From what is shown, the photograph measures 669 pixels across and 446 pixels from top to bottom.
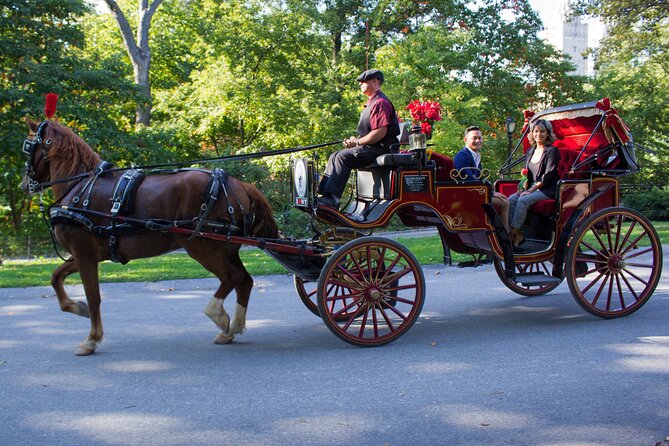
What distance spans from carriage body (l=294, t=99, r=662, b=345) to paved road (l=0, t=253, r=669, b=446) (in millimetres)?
432

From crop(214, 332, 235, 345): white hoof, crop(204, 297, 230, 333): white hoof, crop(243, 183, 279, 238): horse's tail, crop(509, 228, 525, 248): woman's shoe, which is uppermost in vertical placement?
crop(243, 183, 279, 238): horse's tail

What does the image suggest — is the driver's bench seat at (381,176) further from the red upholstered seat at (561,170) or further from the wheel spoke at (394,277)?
the red upholstered seat at (561,170)

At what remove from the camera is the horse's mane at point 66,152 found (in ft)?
20.3

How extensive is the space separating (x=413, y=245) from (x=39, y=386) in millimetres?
9871

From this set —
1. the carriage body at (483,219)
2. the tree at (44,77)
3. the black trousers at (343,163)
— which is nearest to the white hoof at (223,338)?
the carriage body at (483,219)

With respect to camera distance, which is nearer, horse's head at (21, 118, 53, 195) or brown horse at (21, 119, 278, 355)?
brown horse at (21, 119, 278, 355)

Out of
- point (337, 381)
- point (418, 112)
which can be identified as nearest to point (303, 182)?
point (418, 112)

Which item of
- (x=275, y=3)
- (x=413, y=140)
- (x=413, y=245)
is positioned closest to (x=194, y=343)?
(x=413, y=140)

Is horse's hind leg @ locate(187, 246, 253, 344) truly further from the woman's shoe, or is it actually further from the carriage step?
the woman's shoe

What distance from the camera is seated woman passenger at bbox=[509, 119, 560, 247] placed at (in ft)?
23.5

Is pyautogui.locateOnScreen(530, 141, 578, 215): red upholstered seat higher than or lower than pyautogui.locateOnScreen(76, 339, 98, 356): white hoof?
higher

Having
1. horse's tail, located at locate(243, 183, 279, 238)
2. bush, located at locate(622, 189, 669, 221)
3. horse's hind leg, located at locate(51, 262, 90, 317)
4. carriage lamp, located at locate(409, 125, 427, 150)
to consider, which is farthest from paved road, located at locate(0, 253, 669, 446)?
bush, located at locate(622, 189, 669, 221)

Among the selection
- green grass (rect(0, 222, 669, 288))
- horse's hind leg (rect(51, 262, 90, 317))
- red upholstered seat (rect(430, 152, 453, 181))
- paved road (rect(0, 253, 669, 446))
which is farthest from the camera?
green grass (rect(0, 222, 669, 288))

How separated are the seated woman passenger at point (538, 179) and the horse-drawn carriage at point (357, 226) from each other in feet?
0.46
